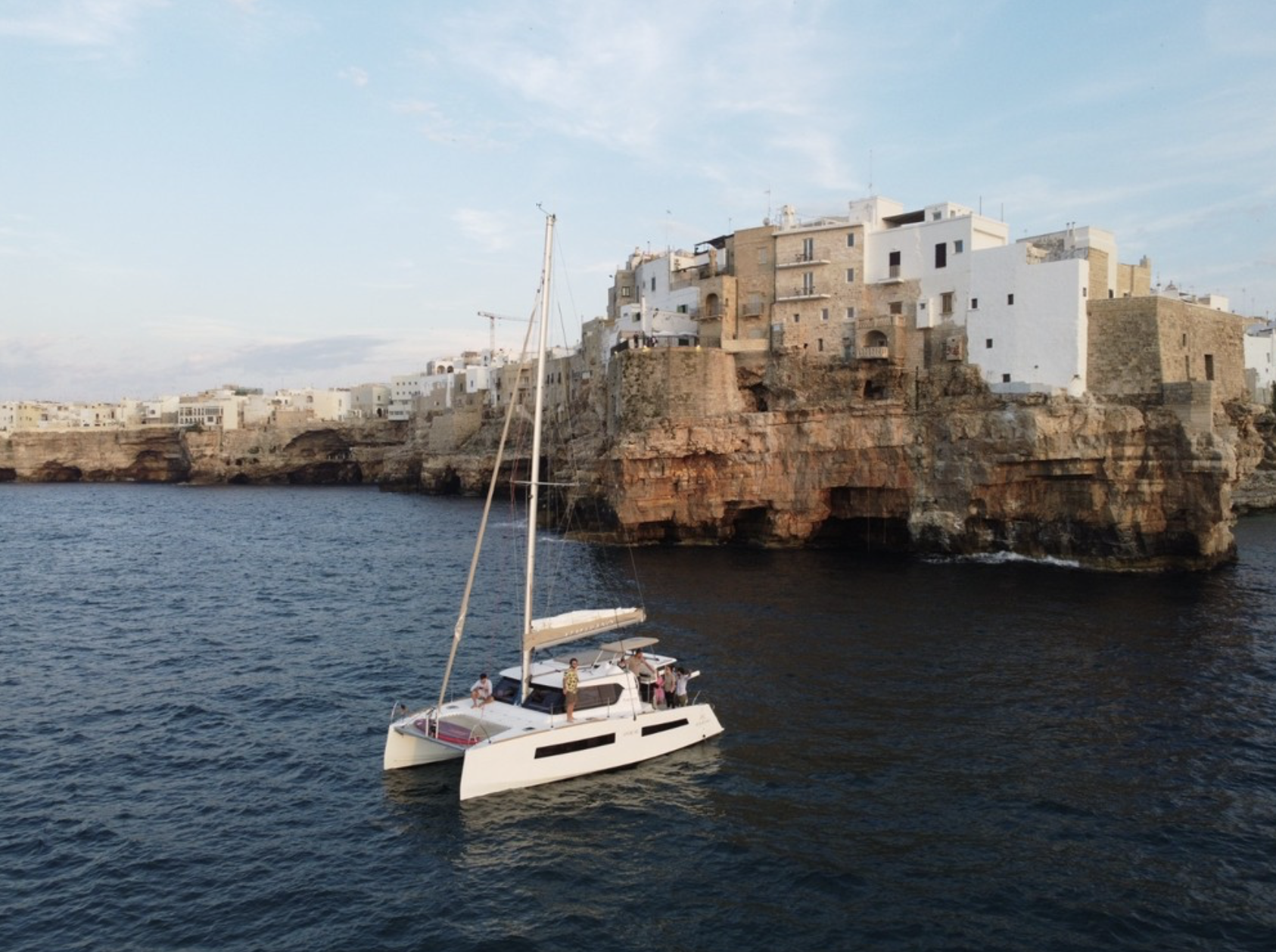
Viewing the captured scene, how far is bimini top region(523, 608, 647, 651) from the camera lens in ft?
80.2

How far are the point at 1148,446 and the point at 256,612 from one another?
43.9m

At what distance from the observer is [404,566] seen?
178 feet

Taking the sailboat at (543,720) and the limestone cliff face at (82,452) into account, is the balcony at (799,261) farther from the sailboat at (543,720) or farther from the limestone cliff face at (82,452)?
the limestone cliff face at (82,452)

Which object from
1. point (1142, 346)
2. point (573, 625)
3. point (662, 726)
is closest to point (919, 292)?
point (1142, 346)

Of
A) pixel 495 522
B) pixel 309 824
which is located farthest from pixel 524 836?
pixel 495 522

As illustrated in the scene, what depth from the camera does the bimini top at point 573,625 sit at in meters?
24.5

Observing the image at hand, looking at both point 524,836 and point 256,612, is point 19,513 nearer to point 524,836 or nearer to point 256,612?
point 256,612

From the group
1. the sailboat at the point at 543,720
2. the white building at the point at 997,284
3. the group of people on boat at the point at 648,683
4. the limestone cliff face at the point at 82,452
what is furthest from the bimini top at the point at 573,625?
the limestone cliff face at the point at 82,452

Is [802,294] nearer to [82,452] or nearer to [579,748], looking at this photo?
[579,748]

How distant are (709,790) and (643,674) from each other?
4.37 m

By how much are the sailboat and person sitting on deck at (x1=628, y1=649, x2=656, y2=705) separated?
0.03m

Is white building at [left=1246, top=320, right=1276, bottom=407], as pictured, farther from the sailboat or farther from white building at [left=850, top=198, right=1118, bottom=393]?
the sailboat

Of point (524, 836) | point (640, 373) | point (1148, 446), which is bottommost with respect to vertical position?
point (524, 836)

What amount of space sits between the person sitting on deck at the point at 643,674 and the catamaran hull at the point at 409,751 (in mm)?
4917
